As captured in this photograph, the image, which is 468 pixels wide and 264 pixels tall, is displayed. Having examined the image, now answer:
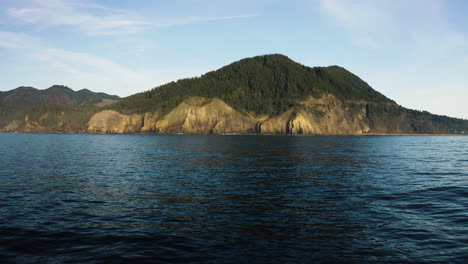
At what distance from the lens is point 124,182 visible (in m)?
28.5

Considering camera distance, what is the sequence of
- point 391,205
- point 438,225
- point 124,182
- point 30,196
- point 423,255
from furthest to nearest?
point 124,182 < point 30,196 < point 391,205 < point 438,225 < point 423,255

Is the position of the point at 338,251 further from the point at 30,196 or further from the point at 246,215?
the point at 30,196

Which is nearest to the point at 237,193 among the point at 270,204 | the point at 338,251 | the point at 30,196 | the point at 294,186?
the point at 270,204

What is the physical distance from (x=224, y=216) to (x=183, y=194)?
22.7 ft

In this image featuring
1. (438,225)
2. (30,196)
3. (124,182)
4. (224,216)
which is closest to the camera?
(438,225)

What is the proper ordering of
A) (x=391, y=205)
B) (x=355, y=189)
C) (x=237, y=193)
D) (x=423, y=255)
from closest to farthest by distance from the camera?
(x=423, y=255) < (x=391, y=205) < (x=237, y=193) < (x=355, y=189)

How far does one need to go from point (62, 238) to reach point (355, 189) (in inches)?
866

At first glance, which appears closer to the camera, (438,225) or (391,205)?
(438,225)

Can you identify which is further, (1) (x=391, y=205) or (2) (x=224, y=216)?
(1) (x=391, y=205)

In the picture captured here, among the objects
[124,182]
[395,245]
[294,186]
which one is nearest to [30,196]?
[124,182]

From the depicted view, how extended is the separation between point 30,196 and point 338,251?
2183cm

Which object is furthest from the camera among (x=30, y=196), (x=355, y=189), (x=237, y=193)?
(x=355, y=189)

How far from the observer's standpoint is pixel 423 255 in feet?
39.9

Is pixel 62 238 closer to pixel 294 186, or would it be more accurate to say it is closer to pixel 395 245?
pixel 395 245
